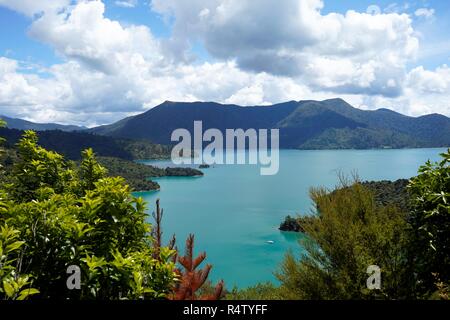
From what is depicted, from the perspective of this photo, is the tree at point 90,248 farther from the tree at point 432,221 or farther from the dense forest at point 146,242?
the tree at point 432,221

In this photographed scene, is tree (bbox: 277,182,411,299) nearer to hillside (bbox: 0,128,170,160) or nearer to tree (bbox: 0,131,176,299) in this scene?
tree (bbox: 0,131,176,299)

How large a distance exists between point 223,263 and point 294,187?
200ft

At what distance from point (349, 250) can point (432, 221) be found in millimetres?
2525

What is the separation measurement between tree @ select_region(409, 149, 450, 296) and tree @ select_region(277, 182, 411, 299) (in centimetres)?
89

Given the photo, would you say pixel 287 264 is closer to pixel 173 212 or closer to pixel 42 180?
pixel 42 180

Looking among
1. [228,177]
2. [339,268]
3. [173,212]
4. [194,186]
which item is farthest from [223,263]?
[228,177]

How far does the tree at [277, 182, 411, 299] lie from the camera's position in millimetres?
7793

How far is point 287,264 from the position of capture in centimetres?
959

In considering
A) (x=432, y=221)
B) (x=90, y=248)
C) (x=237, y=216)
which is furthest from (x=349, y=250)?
(x=237, y=216)

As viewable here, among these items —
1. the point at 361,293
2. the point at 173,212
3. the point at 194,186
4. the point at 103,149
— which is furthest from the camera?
the point at 103,149

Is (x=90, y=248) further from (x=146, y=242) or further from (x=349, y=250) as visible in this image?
(x=349, y=250)

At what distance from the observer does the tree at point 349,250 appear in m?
7.79

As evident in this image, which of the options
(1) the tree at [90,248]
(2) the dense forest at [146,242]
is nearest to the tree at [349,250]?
(2) the dense forest at [146,242]

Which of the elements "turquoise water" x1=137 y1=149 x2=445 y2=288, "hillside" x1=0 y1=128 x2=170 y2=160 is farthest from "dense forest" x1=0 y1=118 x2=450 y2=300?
"hillside" x1=0 y1=128 x2=170 y2=160
